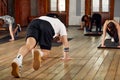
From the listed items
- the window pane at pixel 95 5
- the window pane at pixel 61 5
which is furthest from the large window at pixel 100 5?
the window pane at pixel 61 5

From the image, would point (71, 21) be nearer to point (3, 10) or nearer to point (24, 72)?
point (3, 10)

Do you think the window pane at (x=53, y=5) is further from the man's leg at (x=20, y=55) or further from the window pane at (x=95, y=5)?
the man's leg at (x=20, y=55)

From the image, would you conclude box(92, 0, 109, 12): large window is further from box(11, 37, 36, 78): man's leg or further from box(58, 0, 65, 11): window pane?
box(11, 37, 36, 78): man's leg

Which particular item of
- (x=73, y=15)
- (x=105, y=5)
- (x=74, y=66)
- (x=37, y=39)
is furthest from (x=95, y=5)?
(x=37, y=39)

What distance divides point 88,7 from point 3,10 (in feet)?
13.5

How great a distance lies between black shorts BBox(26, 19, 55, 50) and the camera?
13.8 feet

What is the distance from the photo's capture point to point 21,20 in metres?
14.1

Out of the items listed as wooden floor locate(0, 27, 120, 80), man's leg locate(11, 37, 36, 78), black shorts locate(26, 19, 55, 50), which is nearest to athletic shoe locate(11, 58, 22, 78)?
man's leg locate(11, 37, 36, 78)

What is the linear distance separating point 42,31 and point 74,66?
3.55 ft

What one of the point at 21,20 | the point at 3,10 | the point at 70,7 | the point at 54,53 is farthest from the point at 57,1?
the point at 54,53

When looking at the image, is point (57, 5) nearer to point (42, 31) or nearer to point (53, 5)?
point (53, 5)

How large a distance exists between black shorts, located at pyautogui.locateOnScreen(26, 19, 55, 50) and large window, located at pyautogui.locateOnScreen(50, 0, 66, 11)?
10.6m

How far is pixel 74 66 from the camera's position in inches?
200

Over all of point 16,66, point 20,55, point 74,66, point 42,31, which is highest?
point 42,31
